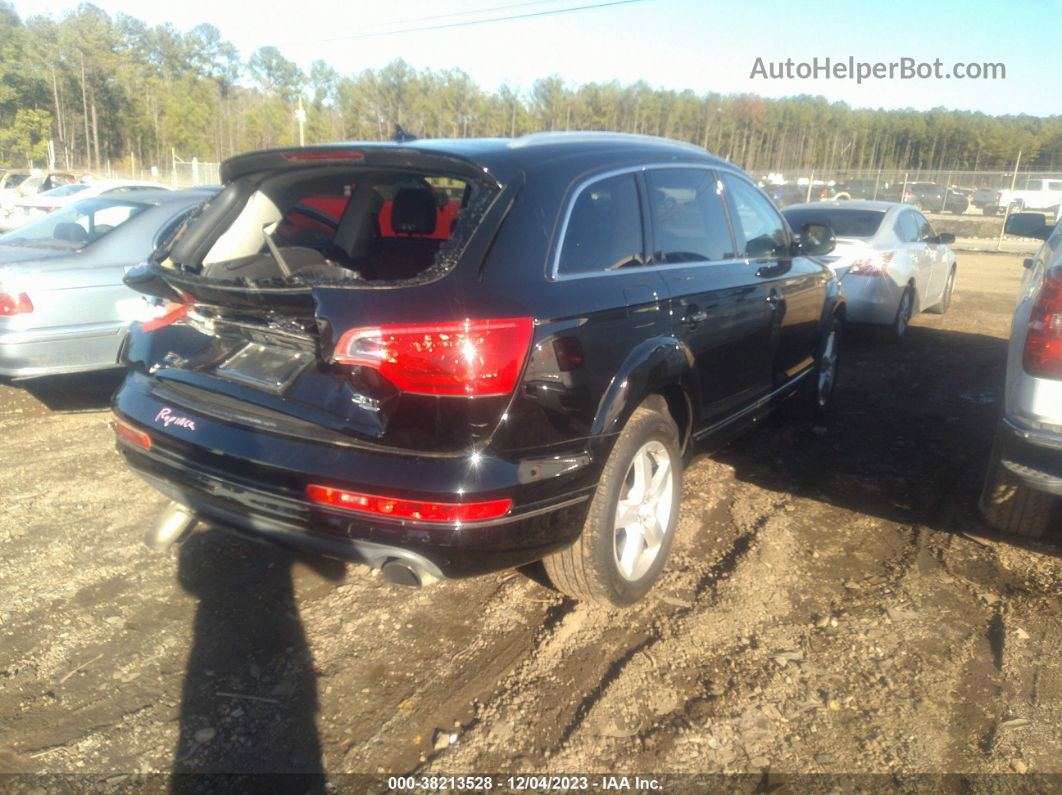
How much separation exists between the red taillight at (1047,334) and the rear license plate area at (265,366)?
2815 mm

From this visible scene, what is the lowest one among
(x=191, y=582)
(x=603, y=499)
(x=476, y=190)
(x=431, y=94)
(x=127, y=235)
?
(x=191, y=582)

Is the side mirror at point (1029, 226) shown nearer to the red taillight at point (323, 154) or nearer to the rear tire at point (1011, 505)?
Result: the rear tire at point (1011, 505)

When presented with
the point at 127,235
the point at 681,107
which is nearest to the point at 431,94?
the point at 681,107

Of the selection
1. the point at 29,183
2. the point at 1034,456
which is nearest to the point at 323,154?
the point at 1034,456

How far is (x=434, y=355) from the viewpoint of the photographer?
237 cm

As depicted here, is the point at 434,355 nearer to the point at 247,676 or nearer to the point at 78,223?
the point at 247,676

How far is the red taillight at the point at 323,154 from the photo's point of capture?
287 centimetres

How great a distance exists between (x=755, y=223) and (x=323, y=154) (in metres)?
2.53

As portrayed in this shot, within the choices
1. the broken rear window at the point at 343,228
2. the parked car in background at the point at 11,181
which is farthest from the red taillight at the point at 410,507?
the parked car in background at the point at 11,181

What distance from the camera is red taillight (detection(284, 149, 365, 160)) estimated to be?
9.42ft

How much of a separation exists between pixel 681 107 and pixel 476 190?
2284 inches

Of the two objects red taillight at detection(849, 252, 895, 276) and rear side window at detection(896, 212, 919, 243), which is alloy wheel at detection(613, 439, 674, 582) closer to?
red taillight at detection(849, 252, 895, 276)

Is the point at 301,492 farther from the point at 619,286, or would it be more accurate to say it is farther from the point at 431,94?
the point at 431,94

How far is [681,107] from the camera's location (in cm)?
5616
